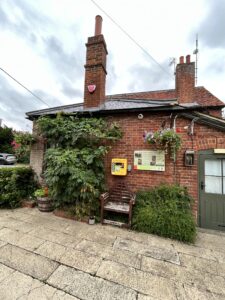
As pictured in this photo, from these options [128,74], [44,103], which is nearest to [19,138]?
[128,74]

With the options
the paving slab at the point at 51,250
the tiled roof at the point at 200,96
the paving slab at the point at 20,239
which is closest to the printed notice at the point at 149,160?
the paving slab at the point at 51,250

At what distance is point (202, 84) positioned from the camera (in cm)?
1054

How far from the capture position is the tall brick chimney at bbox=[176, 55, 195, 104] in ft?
22.0

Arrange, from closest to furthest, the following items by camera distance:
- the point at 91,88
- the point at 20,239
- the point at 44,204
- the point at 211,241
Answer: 1. the point at 20,239
2. the point at 211,241
3. the point at 44,204
4. the point at 91,88

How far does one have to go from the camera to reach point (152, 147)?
4191 mm

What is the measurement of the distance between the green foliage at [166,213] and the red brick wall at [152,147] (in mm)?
305

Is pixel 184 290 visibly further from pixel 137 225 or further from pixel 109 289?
pixel 137 225

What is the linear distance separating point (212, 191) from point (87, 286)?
358 centimetres

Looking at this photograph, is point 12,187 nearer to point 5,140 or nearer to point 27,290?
point 27,290

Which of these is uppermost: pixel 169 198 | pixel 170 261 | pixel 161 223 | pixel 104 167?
pixel 104 167

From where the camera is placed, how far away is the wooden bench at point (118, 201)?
352 cm

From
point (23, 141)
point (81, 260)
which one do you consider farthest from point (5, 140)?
point (81, 260)

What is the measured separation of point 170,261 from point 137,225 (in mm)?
1062

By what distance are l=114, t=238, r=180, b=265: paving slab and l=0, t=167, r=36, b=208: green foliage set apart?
11.5 feet
